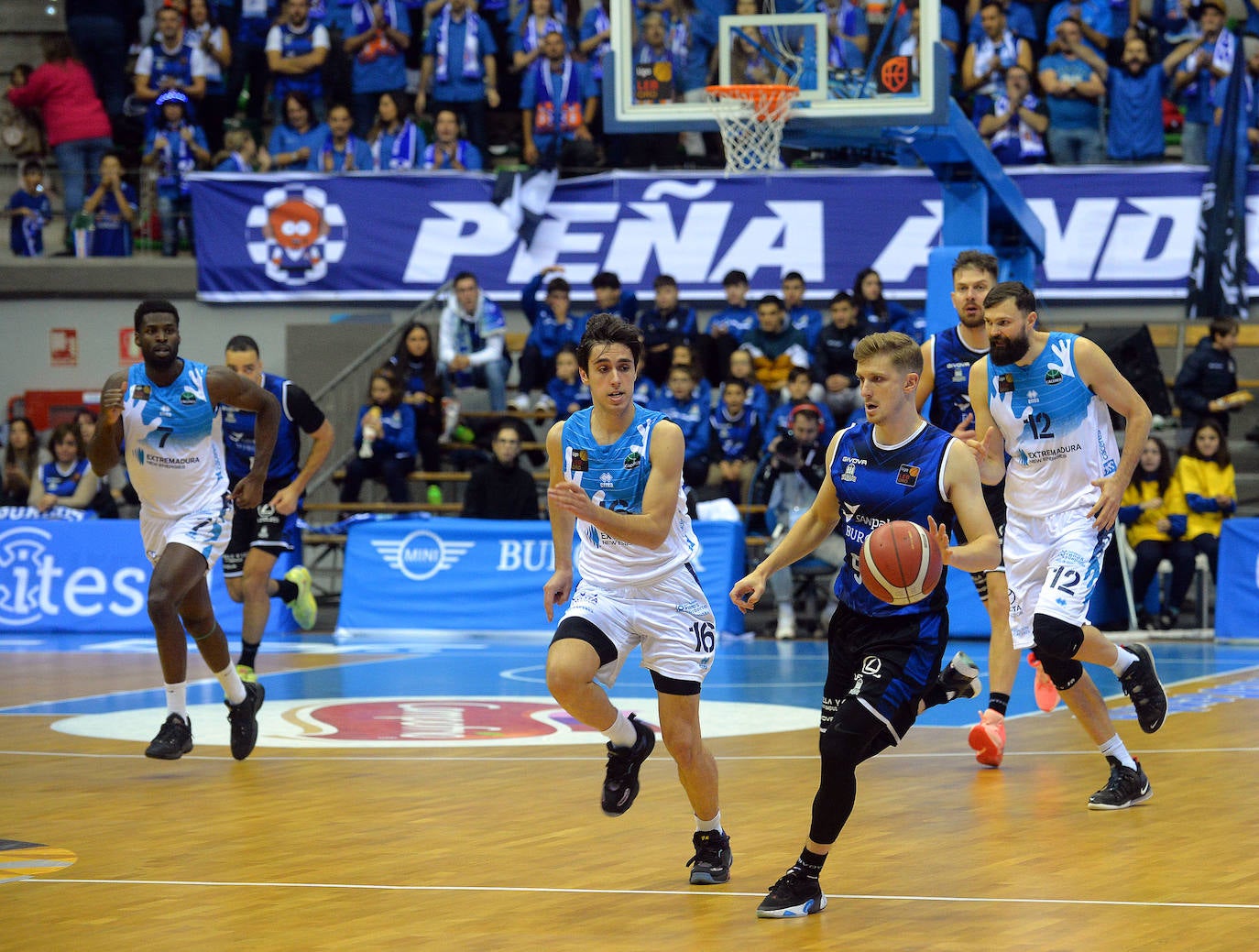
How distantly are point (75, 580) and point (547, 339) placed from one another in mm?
5479

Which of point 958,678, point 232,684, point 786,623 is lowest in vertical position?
point 786,623

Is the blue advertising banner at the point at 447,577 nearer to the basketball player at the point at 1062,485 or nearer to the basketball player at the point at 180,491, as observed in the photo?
the basketball player at the point at 180,491

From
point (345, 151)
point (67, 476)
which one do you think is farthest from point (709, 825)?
point (345, 151)

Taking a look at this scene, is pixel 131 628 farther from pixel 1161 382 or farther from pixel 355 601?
pixel 1161 382

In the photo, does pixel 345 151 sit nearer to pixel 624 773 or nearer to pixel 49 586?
pixel 49 586

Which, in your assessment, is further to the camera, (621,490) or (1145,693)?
(1145,693)

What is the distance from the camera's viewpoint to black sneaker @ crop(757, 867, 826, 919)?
590cm

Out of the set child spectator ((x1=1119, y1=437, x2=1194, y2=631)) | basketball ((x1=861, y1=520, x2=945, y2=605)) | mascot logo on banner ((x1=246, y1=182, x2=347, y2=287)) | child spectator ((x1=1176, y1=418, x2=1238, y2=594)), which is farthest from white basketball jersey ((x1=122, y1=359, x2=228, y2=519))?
mascot logo on banner ((x1=246, y1=182, x2=347, y2=287))

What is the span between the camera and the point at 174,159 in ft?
71.7

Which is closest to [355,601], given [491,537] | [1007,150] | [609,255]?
[491,537]

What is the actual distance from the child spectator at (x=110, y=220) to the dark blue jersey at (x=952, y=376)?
14699mm

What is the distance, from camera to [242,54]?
2273 centimetres

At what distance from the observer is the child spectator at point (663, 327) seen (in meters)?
18.3

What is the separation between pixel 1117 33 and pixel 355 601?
11.5 metres
